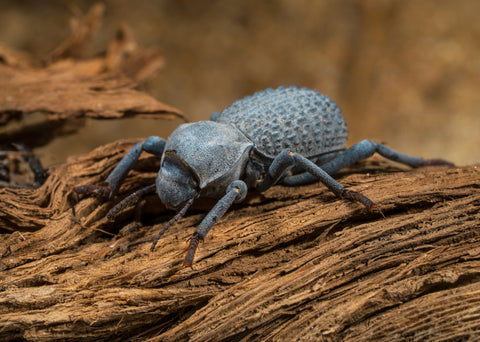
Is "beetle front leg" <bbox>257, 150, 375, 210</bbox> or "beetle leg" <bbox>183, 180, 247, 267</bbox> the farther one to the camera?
"beetle front leg" <bbox>257, 150, 375, 210</bbox>

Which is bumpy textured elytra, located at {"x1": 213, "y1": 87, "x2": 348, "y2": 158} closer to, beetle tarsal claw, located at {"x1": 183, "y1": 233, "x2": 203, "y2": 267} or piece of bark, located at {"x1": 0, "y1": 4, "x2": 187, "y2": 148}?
beetle tarsal claw, located at {"x1": 183, "y1": 233, "x2": 203, "y2": 267}

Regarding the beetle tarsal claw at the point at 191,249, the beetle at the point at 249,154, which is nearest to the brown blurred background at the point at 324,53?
the beetle at the point at 249,154

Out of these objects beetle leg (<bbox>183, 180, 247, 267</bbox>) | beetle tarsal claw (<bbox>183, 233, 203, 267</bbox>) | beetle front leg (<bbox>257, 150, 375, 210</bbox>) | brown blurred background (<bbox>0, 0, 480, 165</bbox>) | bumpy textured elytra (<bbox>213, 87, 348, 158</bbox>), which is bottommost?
beetle tarsal claw (<bbox>183, 233, 203, 267</bbox>)

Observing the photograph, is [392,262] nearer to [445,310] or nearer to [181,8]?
[445,310]

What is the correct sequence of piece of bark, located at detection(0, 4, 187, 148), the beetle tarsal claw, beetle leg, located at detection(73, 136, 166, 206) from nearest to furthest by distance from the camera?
the beetle tarsal claw
beetle leg, located at detection(73, 136, 166, 206)
piece of bark, located at detection(0, 4, 187, 148)

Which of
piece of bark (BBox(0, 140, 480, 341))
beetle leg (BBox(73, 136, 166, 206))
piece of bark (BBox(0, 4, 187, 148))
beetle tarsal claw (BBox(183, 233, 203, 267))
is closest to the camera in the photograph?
piece of bark (BBox(0, 140, 480, 341))

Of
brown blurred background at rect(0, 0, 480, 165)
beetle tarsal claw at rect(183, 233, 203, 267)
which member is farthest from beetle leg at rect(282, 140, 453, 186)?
brown blurred background at rect(0, 0, 480, 165)

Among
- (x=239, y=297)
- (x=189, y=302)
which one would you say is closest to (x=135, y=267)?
(x=189, y=302)

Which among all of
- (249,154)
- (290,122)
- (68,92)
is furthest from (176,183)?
(68,92)
